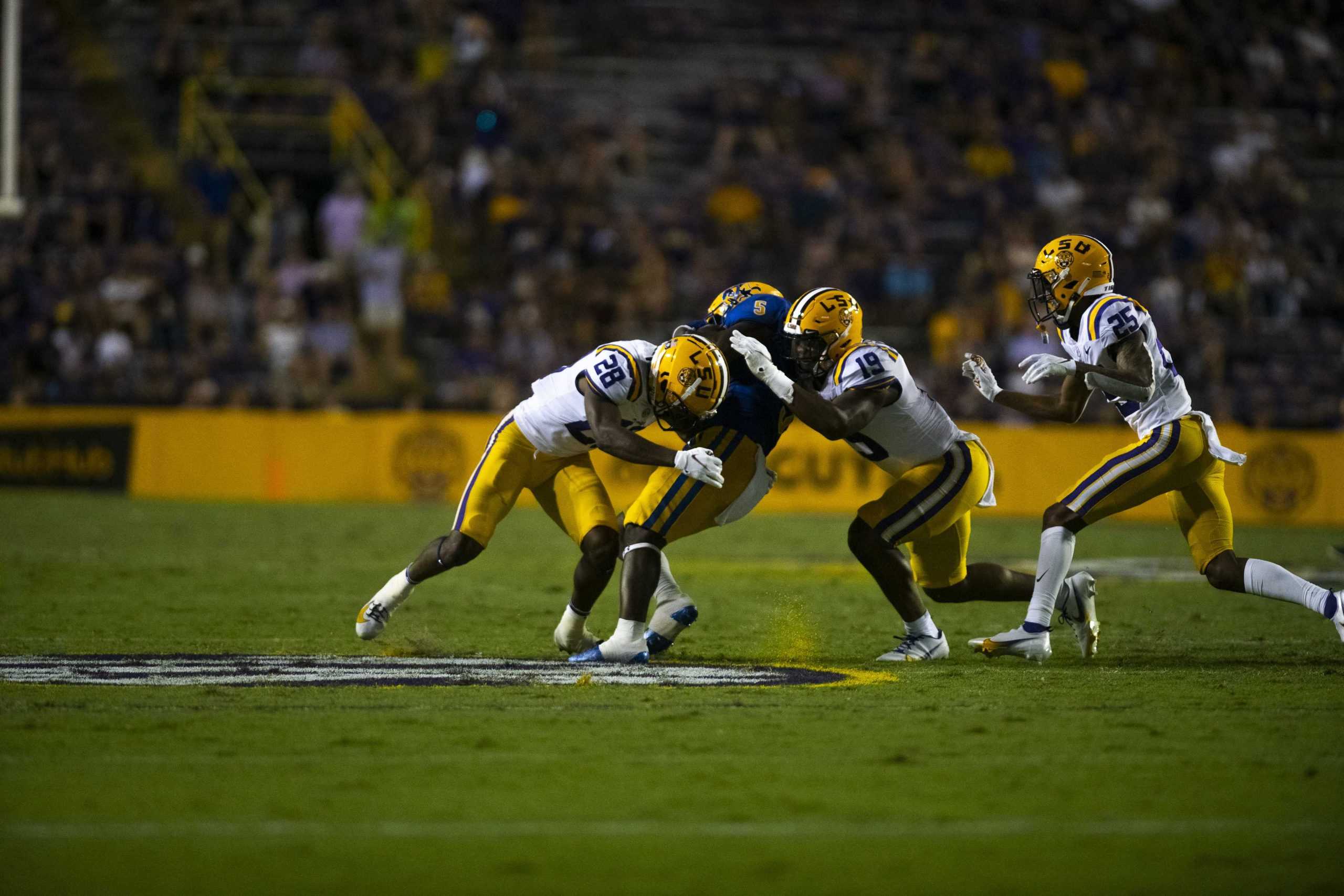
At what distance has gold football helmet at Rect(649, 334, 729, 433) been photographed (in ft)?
25.7

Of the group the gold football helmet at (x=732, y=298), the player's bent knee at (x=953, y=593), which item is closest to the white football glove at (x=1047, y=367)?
the player's bent knee at (x=953, y=593)

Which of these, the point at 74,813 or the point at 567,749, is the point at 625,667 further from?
the point at 74,813

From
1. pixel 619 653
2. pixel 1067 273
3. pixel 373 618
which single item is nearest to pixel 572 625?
pixel 619 653

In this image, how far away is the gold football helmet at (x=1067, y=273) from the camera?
849 cm

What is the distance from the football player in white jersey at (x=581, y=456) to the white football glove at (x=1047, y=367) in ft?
5.13

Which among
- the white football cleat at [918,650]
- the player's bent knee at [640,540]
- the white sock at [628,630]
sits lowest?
the white football cleat at [918,650]

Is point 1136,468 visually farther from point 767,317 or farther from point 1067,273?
point 767,317

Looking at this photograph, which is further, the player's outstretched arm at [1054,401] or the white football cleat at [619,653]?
the player's outstretched arm at [1054,401]

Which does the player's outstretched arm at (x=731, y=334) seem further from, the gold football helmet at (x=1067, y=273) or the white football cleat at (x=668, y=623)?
the gold football helmet at (x=1067, y=273)

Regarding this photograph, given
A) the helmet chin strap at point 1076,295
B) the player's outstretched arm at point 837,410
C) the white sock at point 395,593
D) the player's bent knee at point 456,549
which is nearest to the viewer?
the player's outstretched arm at point 837,410

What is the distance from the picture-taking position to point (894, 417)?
8.26 meters

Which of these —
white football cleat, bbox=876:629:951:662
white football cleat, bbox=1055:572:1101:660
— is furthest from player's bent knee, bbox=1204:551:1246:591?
white football cleat, bbox=876:629:951:662

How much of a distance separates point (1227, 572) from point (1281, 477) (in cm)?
1251

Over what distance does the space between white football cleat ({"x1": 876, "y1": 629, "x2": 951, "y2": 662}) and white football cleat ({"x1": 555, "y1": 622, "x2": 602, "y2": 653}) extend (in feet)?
4.74
